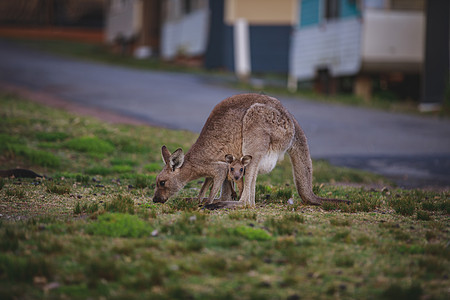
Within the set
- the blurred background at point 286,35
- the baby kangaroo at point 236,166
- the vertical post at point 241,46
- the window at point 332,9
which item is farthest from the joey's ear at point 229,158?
the vertical post at point 241,46

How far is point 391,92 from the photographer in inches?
828

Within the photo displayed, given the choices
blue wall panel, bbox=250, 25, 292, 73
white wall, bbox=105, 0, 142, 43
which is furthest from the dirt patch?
white wall, bbox=105, 0, 142, 43

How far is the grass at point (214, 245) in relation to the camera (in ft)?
13.6

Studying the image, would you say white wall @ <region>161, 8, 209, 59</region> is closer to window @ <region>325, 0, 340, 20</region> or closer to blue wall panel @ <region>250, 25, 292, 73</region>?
blue wall panel @ <region>250, 25, 292, 73</region>

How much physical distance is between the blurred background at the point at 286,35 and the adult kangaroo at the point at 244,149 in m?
11.5

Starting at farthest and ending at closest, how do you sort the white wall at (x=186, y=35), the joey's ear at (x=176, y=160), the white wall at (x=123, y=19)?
the white wall at (x=123, y=19)
the white wall at (x=186, y=35)
the joey's ear at (x=176, y=160)

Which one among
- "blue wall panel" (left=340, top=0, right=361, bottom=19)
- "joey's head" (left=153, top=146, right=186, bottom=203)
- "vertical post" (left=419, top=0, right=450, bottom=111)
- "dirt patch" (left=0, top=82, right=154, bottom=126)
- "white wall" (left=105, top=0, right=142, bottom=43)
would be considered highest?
"white wall" (left=105, top=0, right=142, bottom=43)

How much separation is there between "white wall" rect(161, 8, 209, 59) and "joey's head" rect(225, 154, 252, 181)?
21.7 metres

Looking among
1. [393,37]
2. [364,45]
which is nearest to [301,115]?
[364,45]

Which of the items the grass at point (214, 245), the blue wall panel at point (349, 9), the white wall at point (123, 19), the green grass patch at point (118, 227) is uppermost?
the white wall at point (123, 19)

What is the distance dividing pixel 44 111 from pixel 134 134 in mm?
3046

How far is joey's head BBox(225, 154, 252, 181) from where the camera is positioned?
6.45m

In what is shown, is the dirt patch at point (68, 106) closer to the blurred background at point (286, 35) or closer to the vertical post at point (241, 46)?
the blurred background at point (286, 35)

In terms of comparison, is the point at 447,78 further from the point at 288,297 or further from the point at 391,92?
the point at 288,297
